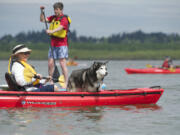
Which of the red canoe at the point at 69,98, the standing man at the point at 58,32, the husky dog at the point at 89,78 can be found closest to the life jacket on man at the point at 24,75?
the red canoe at the point at 69,98

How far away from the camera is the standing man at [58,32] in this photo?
1364 cm

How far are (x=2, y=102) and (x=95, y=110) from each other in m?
2.81

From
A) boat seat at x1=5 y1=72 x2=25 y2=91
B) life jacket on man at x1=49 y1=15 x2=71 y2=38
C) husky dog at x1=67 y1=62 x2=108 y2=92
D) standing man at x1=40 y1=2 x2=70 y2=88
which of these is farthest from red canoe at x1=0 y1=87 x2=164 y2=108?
life jacket on man at x1=49 y1=15 x2=71 y2=38

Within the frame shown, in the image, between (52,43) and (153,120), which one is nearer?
(153,120)

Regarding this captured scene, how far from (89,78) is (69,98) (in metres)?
0.90

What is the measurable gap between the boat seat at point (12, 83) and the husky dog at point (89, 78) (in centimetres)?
161

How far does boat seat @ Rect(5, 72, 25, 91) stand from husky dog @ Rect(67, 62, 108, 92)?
1.61 meters

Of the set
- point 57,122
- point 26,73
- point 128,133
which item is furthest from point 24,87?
point 128,133

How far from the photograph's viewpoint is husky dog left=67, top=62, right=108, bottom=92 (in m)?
12.4

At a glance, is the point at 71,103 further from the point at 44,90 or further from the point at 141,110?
the point at 141,110

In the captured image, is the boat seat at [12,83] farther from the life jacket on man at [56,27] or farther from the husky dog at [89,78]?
the life jacket on man at [56,27]

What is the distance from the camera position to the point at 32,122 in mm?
10656

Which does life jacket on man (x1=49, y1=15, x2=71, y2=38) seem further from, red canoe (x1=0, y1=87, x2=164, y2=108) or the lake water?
the lake water

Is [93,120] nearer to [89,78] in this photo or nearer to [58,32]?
[89,78]
